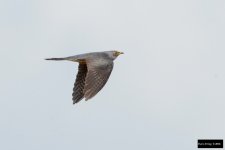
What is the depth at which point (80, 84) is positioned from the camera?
19.8m

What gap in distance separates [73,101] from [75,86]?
0.37 meters

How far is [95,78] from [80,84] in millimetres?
1557

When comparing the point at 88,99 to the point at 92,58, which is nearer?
the point at 88,99

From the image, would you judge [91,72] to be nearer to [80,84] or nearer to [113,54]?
[80,84]

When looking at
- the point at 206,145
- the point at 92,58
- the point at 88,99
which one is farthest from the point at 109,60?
the point at 206,145

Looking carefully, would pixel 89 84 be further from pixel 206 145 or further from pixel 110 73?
pixel 206 145

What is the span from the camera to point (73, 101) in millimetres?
19562

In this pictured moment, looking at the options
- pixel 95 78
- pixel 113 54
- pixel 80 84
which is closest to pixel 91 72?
pixel 95 78

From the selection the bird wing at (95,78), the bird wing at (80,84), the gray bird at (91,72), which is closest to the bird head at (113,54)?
the gray bird at (91,72)

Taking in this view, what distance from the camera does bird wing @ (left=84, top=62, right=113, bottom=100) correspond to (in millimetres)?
17906

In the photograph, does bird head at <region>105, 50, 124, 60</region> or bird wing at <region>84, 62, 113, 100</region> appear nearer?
bird wing at <region>84, 62, 113, 100</region>

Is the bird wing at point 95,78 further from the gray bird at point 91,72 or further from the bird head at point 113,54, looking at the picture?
the bird head at point 113,54

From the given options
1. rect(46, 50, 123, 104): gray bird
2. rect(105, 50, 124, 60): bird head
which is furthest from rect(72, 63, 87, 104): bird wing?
rect(105, 50, 124, 60): bird head

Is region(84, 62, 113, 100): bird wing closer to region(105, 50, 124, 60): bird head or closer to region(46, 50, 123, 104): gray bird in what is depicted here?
region(46, 50, 123, 104): gray bird
